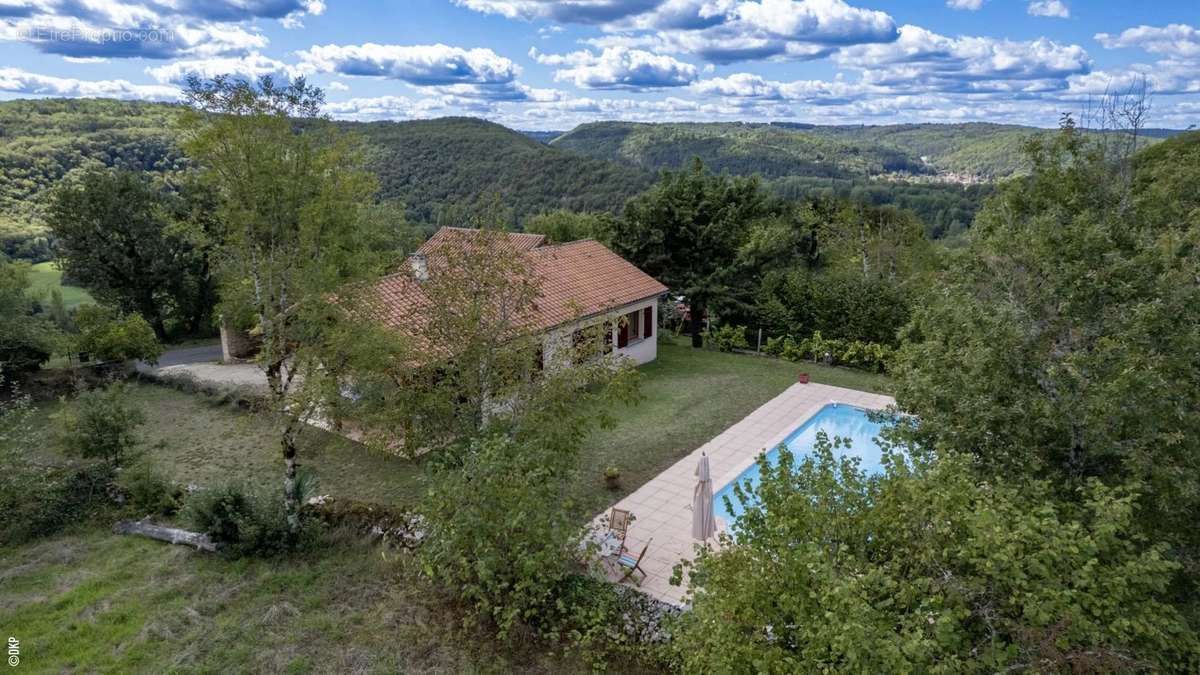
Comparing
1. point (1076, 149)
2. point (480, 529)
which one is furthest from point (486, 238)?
point (1076, 149)

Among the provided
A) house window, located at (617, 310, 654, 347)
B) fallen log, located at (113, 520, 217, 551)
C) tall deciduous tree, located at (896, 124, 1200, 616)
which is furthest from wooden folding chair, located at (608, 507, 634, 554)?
house window, located at (617, 310, 654, 347)

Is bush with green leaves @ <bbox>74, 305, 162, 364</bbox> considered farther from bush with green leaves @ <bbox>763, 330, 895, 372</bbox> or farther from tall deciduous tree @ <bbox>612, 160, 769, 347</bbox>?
bush with green leaves @ <bbox>763, 330, 895, 372</bbox>

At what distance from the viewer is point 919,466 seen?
6.32m

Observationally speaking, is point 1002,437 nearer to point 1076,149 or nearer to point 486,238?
point 1076,149

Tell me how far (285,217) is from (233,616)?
5975 millimetres

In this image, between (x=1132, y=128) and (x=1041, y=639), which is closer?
(x=1041, y=639)

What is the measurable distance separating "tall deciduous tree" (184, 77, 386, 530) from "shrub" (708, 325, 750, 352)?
16.6m

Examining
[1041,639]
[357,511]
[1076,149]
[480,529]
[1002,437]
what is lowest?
[357,511]

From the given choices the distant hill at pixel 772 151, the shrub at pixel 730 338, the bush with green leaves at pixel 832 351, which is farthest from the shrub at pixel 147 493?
the distant hill at pixel 772 151

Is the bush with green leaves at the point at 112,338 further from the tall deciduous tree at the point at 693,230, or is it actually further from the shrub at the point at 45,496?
the tall deciduous tree at the point at 693,230

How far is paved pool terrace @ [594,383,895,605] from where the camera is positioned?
11.0 m

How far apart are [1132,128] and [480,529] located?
13058 millimetres

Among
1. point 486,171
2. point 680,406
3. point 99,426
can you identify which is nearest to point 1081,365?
point 680,406

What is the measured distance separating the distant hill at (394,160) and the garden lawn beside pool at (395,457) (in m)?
12.3
